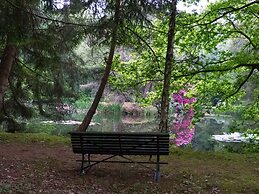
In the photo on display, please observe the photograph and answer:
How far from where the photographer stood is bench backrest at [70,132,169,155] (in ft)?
15.4

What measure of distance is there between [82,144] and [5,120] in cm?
648

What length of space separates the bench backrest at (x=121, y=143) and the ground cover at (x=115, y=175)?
0.41m

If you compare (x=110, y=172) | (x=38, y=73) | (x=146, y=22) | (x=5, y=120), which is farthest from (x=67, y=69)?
(x=110, y=172)

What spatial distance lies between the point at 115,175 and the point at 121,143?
612 mm

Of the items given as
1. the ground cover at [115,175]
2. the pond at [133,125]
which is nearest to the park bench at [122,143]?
the ground cover at [115,175]

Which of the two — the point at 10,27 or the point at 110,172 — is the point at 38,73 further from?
the point at 110,172

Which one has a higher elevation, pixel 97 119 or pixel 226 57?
pixel 226 57

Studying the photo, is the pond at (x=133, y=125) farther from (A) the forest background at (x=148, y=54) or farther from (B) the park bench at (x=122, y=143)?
(B) the park bench at (x=122, y=143)

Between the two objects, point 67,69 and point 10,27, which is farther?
point 67,69

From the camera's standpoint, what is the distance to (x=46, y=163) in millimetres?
5504

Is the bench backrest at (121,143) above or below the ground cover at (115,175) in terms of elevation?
above

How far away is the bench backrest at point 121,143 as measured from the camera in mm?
4695

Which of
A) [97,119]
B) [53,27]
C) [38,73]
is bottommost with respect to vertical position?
[97,119]

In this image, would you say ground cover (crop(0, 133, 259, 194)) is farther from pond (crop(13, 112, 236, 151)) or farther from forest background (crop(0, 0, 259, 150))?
pond (crop(13, 112, 236, 151))
